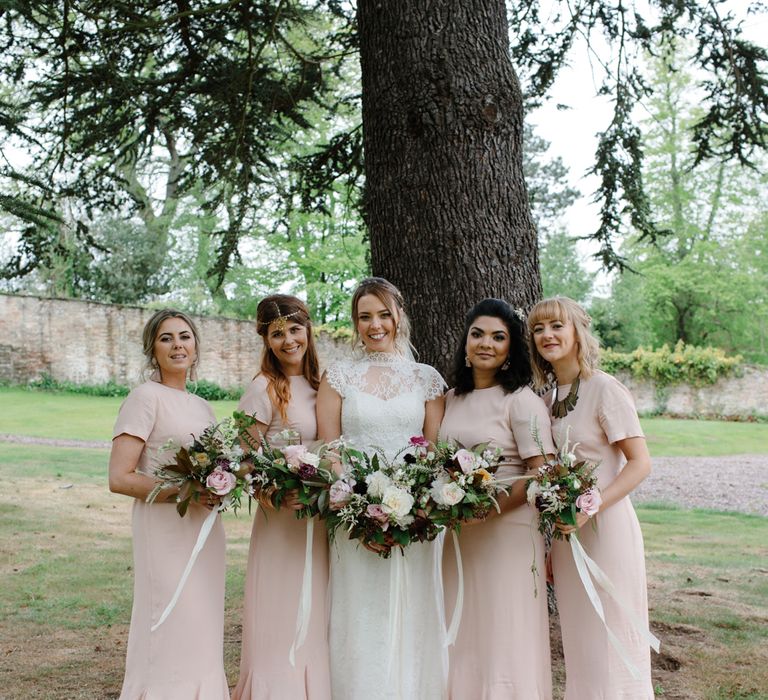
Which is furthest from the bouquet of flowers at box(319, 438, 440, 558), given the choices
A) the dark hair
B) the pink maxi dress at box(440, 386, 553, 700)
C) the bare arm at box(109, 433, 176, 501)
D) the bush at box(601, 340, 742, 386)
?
the bush at box(601, 340, 742, 386)

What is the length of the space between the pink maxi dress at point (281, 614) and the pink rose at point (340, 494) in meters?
0.51

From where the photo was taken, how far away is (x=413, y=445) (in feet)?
12.7

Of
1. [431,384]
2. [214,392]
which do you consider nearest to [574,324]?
[431,384]

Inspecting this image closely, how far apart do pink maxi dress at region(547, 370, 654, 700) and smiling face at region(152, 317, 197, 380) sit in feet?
6.23

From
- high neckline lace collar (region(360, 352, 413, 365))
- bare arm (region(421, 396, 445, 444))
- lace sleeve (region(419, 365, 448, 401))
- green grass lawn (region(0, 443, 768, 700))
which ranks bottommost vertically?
green grass lawn (region(0, 443, 768, 700))

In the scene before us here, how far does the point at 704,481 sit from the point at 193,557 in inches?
602

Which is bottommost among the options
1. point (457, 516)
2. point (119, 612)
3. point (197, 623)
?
point (119, 612)

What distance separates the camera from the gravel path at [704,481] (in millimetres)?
15070

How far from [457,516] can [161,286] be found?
31.3 metres

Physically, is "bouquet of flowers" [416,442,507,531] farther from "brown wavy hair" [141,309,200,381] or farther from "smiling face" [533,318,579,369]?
"brown wavy hair" [141,309,200,381]

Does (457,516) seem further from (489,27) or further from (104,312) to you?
(104,312)

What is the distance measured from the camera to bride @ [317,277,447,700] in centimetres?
407

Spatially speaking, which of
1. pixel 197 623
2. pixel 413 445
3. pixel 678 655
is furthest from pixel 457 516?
pixel 678 655

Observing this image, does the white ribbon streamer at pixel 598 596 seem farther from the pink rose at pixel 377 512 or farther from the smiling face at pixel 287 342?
the smiling face at pixel 287 342
